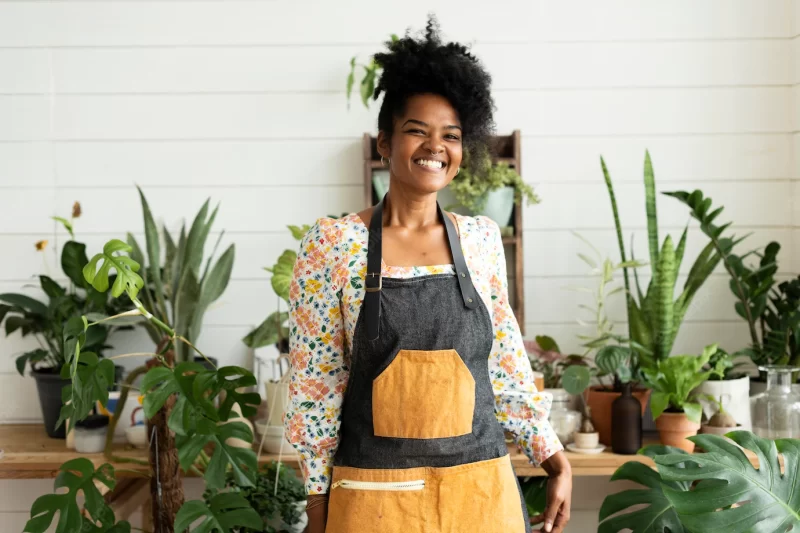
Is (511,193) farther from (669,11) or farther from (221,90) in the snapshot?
(221,90)

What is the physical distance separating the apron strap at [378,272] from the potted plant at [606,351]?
963 millimetres

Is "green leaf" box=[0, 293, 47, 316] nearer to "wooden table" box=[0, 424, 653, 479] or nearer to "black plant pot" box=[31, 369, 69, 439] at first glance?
A: "black plant pot" box=[31, 369, 69, 439]

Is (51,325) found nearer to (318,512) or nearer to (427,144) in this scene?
(318,512)

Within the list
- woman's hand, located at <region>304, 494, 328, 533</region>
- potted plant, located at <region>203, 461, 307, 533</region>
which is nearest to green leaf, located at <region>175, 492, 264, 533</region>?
potted plant, located at <region>203, 461, 307, 533</region>

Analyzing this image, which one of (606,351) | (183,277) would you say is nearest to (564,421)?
(606,351)

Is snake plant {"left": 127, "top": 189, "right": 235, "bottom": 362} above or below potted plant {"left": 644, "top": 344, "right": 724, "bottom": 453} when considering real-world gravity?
above

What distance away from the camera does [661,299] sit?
8.09 ft

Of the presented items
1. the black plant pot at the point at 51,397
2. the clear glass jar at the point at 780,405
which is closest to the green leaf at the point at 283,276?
the black plant pot at the point at 51,397

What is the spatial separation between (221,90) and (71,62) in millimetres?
522

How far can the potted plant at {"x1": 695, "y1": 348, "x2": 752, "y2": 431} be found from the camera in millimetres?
2439

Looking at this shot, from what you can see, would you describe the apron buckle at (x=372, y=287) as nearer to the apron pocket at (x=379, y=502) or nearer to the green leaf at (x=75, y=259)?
the apron pocket at (x=379, y=502)

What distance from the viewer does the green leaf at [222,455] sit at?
1923 millimetres

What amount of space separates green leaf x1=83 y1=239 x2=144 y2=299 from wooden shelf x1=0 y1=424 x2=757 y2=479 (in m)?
0.64

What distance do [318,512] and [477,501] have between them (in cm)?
30
